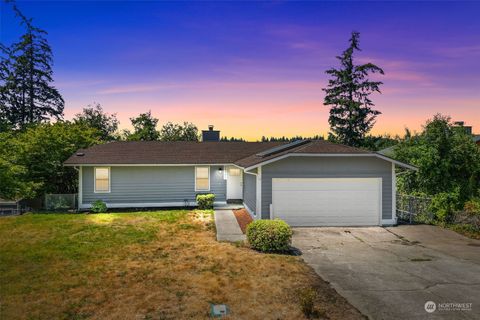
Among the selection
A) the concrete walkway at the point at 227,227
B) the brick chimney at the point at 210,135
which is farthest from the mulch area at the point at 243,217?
the brick chimney at the point at 210,135

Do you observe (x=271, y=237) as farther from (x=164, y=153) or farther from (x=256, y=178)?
(x=164, y=153)

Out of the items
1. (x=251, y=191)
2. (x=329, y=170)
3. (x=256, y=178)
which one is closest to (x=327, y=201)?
(x=329, y=170)

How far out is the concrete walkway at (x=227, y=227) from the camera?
12.4 meters

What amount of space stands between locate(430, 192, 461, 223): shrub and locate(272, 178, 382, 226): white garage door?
306cm

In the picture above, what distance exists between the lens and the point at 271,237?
10500 millimetres

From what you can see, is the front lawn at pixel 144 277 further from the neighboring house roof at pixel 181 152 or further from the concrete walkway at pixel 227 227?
the neighboring house roof at pixel 181 152

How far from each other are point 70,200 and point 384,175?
17442 mm

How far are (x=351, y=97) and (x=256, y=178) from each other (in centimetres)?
2496

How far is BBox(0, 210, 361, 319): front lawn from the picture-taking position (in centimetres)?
642

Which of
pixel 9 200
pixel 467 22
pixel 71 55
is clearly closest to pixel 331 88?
pixel 467 22

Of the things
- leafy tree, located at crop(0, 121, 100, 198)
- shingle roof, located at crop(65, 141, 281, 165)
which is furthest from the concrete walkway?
leafy tree, located at crop(0, 121, 100, 198)

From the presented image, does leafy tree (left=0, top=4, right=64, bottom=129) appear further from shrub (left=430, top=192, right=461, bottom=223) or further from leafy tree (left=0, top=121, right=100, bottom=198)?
shrub (left=430, top=192, right=461, bottom=223)

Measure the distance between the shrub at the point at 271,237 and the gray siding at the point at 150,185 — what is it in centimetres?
879

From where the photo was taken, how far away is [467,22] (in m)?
13.9
